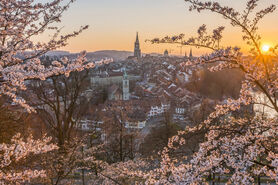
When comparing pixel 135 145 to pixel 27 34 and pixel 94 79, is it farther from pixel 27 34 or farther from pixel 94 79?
pixel 94 79

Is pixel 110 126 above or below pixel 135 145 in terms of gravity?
above

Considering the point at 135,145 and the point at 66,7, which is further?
the point at 135,145

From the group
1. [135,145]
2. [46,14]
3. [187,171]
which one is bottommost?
[135,145]

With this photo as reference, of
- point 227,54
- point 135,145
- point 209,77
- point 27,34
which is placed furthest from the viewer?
point 209,77

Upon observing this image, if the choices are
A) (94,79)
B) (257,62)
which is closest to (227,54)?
(257,62)

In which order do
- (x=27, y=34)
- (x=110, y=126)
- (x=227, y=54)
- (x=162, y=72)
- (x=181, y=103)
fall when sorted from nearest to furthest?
(x=227, y=54) < (x=27, y=34) < (x=110, y=126) < (x=181, y=103) < (x=162, y=72)

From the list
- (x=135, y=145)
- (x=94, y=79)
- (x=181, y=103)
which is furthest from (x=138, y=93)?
(x=135, y=145)

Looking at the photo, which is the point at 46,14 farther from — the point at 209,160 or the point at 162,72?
the point at 162,72

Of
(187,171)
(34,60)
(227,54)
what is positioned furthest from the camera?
(34,60)

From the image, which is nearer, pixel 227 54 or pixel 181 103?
pixel 227 54
